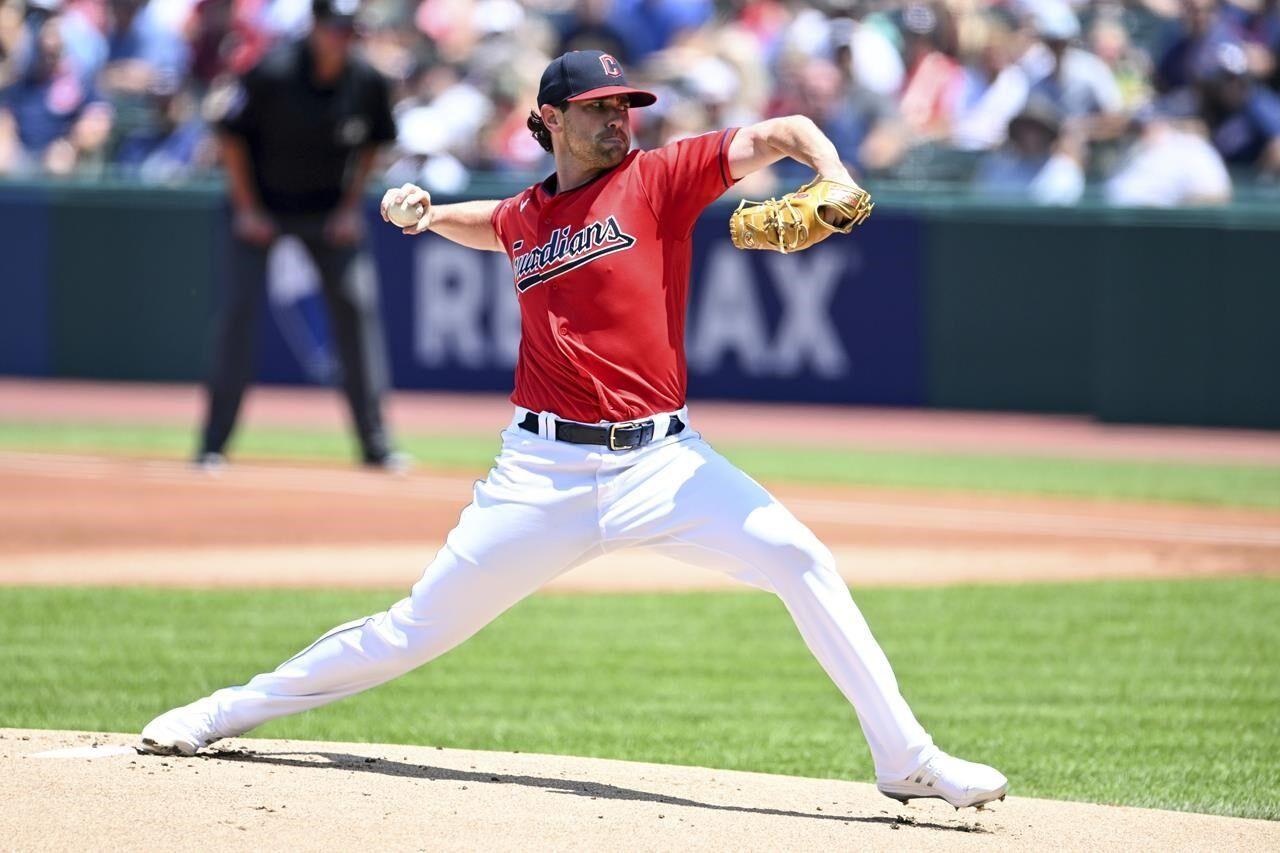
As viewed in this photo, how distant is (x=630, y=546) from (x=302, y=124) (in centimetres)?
728

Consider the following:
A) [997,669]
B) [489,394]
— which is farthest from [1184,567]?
[489,394]

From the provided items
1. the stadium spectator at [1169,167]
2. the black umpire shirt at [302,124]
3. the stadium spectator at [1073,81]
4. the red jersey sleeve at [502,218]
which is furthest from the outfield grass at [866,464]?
the red jersey sleeve at [502,218]

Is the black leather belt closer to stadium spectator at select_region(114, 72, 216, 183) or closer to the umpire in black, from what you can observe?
the umpire in black

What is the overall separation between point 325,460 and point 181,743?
7918mm

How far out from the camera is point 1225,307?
14.4 meters

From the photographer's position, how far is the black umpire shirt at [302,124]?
11789 millimetres

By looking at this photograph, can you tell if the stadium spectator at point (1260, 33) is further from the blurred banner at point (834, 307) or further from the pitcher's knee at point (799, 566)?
the pitcher's knee at point (799, 566)

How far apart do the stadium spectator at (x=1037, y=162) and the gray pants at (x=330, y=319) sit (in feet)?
18.2

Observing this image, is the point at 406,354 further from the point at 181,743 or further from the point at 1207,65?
the point at 181,743

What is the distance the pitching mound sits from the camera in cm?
471

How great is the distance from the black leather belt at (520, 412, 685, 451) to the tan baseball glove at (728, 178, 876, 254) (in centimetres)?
57

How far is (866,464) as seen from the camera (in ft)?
44.9

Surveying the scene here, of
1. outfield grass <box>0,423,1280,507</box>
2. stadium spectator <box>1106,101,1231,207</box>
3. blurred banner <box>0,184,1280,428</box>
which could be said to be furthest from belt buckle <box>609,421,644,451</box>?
stadium spectator <box>1106,101,1231,207</box>

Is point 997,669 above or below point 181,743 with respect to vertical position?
below
